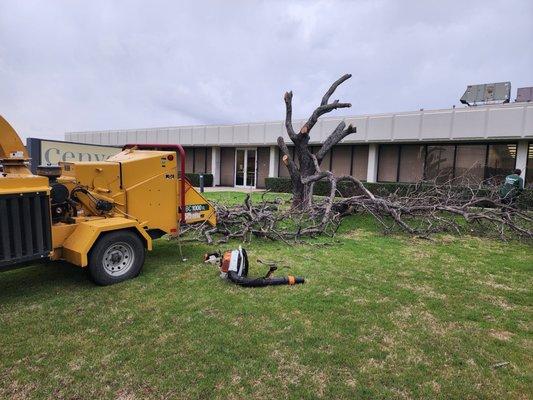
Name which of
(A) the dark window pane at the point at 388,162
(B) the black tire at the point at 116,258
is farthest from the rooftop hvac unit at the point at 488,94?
(B) the black tire at the point at 116,258

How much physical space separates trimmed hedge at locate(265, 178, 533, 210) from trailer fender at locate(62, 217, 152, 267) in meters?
8.53

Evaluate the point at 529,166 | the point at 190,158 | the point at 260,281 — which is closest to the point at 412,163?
the point at 529,166

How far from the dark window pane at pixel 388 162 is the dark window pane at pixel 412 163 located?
0.28m

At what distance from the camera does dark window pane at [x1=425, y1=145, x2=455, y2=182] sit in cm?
1666

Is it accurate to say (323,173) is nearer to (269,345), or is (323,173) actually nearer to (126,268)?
(126,268)

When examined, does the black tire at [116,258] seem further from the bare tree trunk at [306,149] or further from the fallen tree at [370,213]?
the bare tree trunk at [306,149]

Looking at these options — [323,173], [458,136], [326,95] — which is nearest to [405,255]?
[323,173]

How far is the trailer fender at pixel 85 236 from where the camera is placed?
456cm

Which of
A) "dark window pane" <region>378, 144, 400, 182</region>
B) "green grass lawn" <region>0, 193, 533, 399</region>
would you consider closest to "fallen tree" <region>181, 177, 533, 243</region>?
"green grass lawn" <region>0, 193, 533, 399</region>

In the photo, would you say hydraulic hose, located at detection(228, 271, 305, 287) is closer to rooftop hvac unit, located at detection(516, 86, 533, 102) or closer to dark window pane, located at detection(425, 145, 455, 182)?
dark window pane, located at detection(425, 145, 455, 182)

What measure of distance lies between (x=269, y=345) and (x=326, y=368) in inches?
22.7

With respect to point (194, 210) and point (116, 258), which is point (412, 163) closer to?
point (194, 210)

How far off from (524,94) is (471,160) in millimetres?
4159

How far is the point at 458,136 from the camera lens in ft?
50.3
